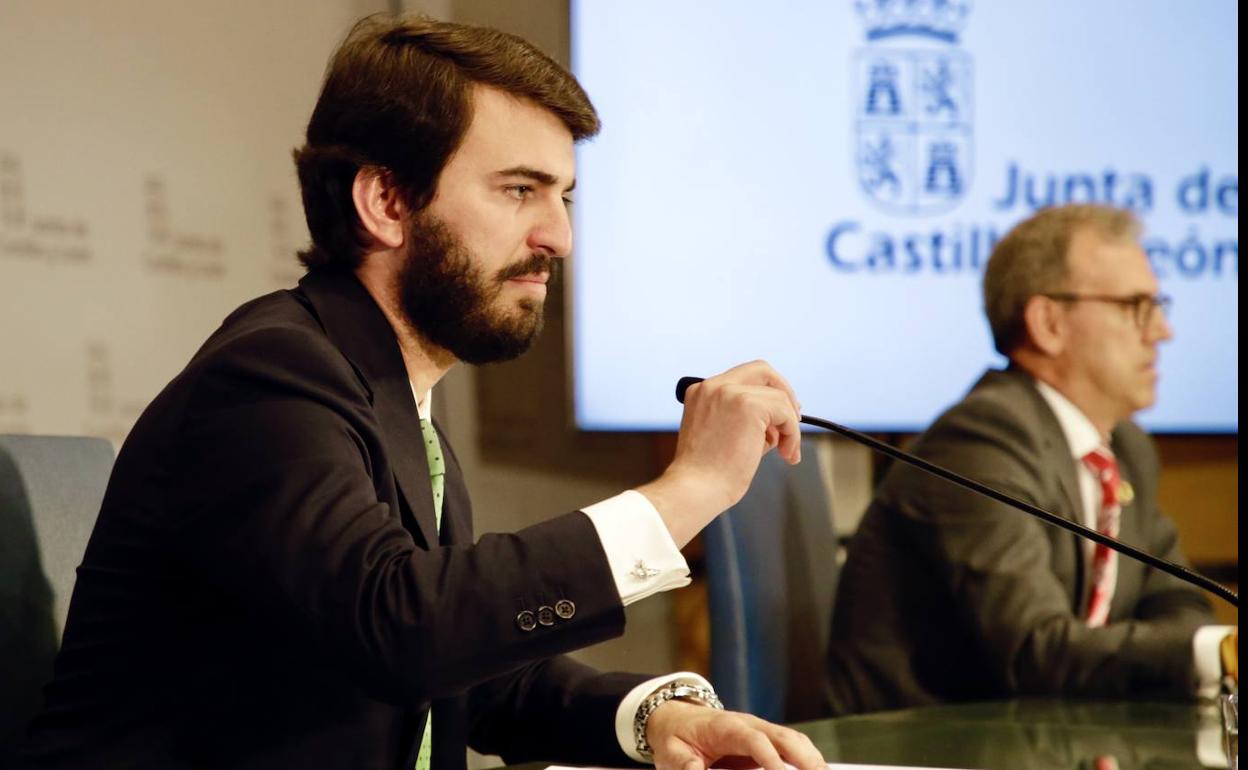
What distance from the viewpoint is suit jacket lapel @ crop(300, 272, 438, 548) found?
145 centimetres

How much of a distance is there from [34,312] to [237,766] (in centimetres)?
144

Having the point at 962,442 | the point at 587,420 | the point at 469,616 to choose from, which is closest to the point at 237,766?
the point at 469,616

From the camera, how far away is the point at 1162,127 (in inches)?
144

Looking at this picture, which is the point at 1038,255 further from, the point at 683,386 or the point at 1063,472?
the point at 683,386

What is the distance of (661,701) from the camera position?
1.50 metres

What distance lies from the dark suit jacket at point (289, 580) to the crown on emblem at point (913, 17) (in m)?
2.37

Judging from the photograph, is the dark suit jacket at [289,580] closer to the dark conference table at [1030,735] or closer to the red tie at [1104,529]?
the dark conference table at [1030,735]

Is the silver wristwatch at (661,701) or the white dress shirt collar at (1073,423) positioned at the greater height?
the white dress shirt collar at (1073,423)

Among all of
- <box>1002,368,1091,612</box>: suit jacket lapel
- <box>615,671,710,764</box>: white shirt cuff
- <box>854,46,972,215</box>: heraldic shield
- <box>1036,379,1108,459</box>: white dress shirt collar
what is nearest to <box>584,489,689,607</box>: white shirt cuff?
<box>615,671,710,764</box>: white shirt cuff

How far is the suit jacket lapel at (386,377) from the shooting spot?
145 cm

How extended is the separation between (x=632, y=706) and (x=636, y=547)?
11.9 inches

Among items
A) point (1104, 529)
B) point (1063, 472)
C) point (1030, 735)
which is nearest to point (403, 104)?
point (1030, 735)

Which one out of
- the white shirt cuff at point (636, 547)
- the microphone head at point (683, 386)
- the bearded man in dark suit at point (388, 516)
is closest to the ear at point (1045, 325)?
the bearded man in dark suit at point (388, 516)

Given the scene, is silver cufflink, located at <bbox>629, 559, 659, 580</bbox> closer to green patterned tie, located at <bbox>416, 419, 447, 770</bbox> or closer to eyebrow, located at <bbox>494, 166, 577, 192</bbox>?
green patterned tie, located at <bbox>416, 419, 447, 770</bbox>
